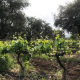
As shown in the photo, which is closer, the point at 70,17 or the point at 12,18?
the point at 12,18

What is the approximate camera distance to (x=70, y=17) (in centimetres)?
1603

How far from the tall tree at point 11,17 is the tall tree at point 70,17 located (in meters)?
5.88

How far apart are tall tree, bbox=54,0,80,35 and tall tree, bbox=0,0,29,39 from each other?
5.88 metres

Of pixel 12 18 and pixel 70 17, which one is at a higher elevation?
pixel 70 17

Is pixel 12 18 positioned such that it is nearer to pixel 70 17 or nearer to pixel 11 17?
pixel 11 17

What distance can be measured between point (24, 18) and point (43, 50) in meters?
13.1

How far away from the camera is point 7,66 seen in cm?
512

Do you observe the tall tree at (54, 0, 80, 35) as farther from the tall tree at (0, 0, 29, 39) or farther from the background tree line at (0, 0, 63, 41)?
the tall tree at (0, 0, 29, 39)

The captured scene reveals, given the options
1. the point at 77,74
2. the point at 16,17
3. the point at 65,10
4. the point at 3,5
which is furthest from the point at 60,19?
the point at 77,74

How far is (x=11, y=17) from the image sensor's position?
14.7m

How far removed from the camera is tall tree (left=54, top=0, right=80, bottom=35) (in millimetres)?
15238

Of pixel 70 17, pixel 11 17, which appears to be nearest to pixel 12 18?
pixel 11 17

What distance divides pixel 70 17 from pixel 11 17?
8939 mm

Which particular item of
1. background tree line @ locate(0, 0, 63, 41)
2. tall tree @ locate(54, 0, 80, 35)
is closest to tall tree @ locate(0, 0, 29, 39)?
background tree line @ locate(0, 0, 63, 41)
